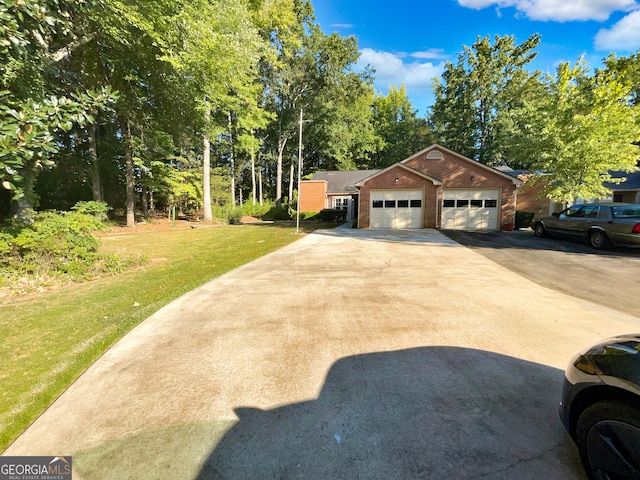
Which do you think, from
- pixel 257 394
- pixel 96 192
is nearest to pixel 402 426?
pixel 257 394

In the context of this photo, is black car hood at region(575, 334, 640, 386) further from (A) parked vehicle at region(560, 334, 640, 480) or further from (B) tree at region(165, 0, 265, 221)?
(B) tree at region(165, 0, 265, 221)

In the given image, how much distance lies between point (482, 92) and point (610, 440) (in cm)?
3622

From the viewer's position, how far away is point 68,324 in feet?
14.4

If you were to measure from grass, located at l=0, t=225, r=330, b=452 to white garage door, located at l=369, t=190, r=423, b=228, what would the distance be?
34.6 feet

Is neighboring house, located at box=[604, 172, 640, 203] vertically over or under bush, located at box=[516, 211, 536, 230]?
over

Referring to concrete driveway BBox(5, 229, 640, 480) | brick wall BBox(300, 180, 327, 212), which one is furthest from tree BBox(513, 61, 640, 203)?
brick wall BBox(300, 180, 327, 212)

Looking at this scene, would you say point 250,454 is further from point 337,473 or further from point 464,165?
point 464,165

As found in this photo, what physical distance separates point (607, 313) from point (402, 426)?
426cm

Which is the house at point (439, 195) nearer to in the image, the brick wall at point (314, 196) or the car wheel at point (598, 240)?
the car wheel at point (598, 240)

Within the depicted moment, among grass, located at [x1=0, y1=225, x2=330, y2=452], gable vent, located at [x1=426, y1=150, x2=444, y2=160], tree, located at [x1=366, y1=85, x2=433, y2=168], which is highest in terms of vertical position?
tree, located at [x1=366, y1=85, x2=433, y2=168]

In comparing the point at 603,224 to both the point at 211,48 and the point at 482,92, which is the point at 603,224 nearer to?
the point at 211,48

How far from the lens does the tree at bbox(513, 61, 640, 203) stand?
1224 centimetres

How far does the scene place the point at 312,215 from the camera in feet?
83.0

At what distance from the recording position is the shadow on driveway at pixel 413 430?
1.86 metres
